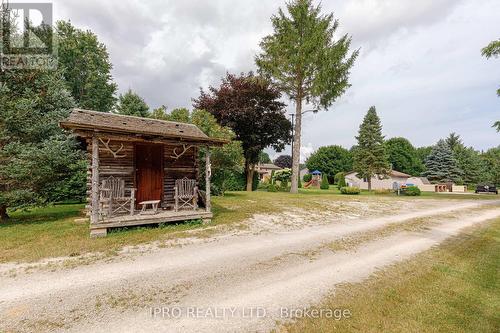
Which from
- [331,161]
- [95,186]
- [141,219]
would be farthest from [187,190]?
[331,161]

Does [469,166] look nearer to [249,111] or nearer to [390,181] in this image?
[390,181]

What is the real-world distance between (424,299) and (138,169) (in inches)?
468

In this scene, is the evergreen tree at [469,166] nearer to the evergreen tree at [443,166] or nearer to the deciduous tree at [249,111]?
the evergreen tree at [443,166]

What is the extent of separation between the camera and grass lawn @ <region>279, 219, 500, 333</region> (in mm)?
3945

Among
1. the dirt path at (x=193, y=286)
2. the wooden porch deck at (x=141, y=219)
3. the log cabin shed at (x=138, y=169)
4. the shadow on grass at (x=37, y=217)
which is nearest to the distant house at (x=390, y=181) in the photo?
the log cabin shed at (x=138, y=169)

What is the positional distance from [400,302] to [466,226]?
1081cm

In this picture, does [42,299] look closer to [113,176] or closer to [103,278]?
[103,278]

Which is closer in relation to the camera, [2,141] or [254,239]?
[254,239]

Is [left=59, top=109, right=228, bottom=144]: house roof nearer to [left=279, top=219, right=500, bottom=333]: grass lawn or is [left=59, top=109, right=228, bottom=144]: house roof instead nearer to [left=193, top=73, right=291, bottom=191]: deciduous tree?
[left=279, top=219, right=500, bottom=333]: grass lawn

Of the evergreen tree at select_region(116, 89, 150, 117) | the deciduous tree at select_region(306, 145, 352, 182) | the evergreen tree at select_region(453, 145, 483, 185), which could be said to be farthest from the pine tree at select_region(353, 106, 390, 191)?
the evergreen tree at select_region(116, 89, 150, 117)

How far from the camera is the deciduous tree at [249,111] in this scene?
27938mm

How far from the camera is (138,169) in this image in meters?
12.0

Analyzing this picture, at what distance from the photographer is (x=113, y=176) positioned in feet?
37.6

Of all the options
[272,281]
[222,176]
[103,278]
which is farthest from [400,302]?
[222,176]
